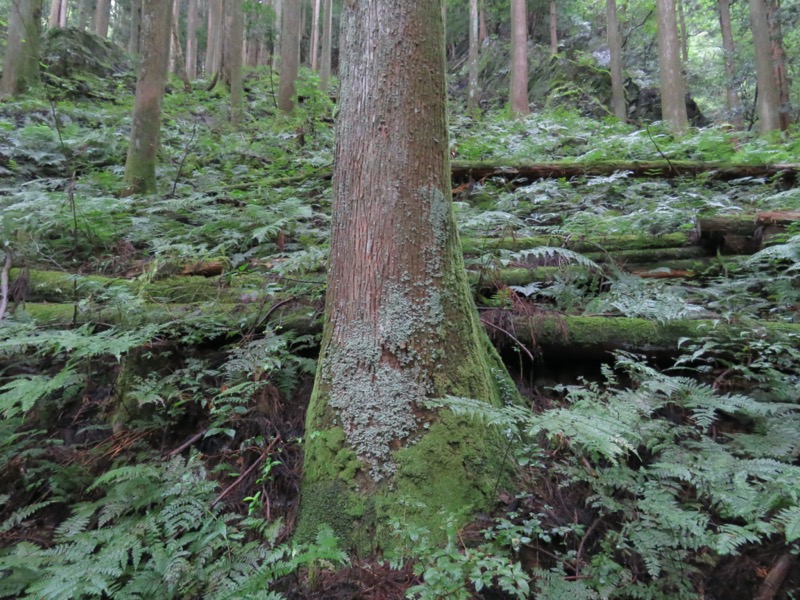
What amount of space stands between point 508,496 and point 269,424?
1477 millimetres

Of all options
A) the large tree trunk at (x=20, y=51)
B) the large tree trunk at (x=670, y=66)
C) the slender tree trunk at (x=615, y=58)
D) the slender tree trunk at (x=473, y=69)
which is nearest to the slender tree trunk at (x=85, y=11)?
the large tree trunk at (x=20, y=51)

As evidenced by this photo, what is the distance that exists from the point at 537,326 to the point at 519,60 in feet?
44.1

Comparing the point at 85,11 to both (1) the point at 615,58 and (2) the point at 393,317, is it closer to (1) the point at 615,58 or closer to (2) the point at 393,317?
(1) the point at 615,58

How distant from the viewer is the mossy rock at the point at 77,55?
14.8 m

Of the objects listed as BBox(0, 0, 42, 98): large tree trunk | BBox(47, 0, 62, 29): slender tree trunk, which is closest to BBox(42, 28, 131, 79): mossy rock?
BBox(0, 0, 42, 98): large tree trunk

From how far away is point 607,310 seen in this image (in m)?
3.45

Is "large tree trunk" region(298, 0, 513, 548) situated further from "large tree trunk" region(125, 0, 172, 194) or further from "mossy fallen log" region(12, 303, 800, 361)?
"large tree trunk" region(125, 0, 172, 194)

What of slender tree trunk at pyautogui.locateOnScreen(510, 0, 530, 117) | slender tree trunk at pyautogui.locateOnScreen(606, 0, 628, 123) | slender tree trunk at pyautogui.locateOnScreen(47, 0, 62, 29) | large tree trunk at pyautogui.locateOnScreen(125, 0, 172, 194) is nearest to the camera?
large tree trunk at pyautogui.locateOnScreen(125, 0, 172, 194)

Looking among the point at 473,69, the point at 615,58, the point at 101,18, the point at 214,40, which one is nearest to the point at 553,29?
the point at 615,58

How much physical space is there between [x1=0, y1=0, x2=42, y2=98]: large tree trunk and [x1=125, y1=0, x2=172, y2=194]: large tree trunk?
6719mm

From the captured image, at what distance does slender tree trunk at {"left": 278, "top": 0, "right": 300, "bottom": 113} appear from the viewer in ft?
43.7

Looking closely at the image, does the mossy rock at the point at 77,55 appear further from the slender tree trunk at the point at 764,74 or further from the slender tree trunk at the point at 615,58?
the slender tree trunk at the point at 764,74

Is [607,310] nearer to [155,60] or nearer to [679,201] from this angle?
[679,201]

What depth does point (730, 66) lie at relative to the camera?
17.0m
